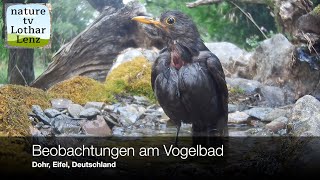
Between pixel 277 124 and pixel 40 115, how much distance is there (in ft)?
5.09

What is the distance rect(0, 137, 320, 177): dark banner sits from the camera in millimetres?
4477

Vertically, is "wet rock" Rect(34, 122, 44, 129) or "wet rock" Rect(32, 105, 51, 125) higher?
"wet rock" Rect(32, 105, 51, 125)

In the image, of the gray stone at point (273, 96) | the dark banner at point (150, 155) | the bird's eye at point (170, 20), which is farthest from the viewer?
the gray stone at point (273, 96)

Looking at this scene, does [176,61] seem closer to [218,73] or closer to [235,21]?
[218,73]

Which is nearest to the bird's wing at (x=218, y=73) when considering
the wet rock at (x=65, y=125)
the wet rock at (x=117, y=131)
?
the wet rock at (x=117, y=131)

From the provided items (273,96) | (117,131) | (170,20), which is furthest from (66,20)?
(273,96)

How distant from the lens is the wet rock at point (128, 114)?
4539 mm

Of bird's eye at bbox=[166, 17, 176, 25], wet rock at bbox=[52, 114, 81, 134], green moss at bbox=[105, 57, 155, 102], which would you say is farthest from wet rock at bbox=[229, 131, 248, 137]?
wet rock at bbox=[52, 114, 81, 134]

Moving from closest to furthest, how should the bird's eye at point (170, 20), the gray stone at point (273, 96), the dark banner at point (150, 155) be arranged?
the bird's eye at point (170, 20) < the dark banner at point (150, 155) < the gray stone at point (273, 96)

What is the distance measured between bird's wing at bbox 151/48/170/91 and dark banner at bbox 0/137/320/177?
418 millimetres

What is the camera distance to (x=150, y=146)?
14.7 feet

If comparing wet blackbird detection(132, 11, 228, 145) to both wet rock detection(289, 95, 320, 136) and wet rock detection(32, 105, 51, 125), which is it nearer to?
wet rock detection(289, 95, 320, 136)

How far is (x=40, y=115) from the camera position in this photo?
14.8 ft

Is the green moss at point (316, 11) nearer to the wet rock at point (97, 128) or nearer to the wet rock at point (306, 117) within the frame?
the wet rock at point (306, 117)
